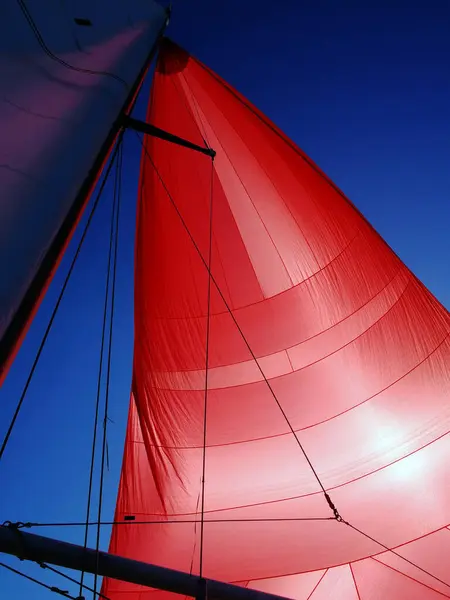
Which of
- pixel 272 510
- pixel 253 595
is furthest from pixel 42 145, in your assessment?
pixel 272 510

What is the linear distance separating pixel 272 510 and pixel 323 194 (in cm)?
361

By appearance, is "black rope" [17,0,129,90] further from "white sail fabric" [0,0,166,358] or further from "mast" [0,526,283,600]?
"mast" [0,526,283,600]

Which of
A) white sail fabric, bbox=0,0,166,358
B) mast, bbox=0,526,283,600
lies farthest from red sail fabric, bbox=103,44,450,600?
white sail fabric, bbox=0,0,166,358

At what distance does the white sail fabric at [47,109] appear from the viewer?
132 centimetres

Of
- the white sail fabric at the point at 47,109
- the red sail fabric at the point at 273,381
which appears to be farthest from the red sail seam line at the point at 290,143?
the white sail fabric at the point at 47,109

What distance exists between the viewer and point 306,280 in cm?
593

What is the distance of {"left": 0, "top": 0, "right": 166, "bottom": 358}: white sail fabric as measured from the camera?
4.34ft

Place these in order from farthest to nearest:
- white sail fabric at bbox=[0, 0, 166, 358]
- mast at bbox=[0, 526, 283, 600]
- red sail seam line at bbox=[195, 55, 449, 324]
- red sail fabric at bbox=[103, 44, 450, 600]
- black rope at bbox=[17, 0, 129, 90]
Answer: red sail seam line at bbox=[195, 55, 449, 324]
red sail fabric at bbox=[103, 44, 450, 600]
mast at bbox=[0, 526, 283, 600]
black rope at bbox=[17, 0, 129, 90]
white sail fabric at bbox=[0, 0, 166, 358]

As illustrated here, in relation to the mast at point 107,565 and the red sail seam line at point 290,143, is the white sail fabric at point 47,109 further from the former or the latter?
the red sail seam line at point 290,143

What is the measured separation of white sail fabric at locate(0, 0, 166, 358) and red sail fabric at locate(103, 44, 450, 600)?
8.49 ft

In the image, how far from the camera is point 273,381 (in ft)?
18.5

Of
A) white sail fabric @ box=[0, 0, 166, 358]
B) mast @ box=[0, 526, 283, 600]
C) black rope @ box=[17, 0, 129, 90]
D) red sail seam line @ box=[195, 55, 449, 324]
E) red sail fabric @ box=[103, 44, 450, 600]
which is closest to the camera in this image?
white sail fabric @ box=[0, 0, 166, 358]

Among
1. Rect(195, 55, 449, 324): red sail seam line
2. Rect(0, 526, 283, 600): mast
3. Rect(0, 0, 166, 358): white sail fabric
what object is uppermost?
Rect(195, 55, 449, 324): red sail seam line

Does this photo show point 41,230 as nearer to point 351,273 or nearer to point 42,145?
point 42,145
